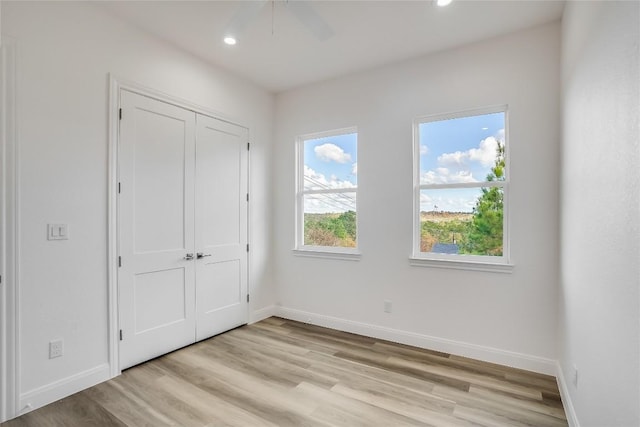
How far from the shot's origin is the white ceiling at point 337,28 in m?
2.49

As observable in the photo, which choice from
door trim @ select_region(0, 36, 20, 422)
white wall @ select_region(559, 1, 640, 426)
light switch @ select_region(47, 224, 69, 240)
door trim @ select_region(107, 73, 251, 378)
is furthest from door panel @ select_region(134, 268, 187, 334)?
white wall @ select_region(559, 1, 640, 426)

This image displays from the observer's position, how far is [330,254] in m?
3.82

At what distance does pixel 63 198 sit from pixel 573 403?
371 centimetres

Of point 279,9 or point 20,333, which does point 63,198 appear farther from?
point 279,9

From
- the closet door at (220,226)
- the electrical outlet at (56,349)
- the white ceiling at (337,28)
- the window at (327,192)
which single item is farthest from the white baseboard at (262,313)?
the white ceiling at (337,28)

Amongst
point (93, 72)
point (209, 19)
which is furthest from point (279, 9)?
point (93, 72)

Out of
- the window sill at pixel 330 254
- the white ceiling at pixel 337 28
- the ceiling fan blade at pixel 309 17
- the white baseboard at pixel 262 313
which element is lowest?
the white baseboard at pixel 262 313

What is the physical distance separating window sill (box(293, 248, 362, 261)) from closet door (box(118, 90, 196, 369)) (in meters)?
1.34

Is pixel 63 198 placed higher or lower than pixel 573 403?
higher

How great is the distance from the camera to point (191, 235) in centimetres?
325

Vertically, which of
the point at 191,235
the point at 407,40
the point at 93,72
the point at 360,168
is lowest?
the point at 191,235

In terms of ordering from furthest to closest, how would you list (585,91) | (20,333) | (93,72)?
1. (93,72)
2. (20,333)
3. (585,91)

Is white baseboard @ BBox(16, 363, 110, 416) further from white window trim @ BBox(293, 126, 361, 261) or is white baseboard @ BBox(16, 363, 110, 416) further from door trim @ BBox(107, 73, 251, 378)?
white window trim @ BBox(293, 126, 361, 261)

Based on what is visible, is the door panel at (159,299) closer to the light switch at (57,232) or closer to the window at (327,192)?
the light switch at (57,232)
